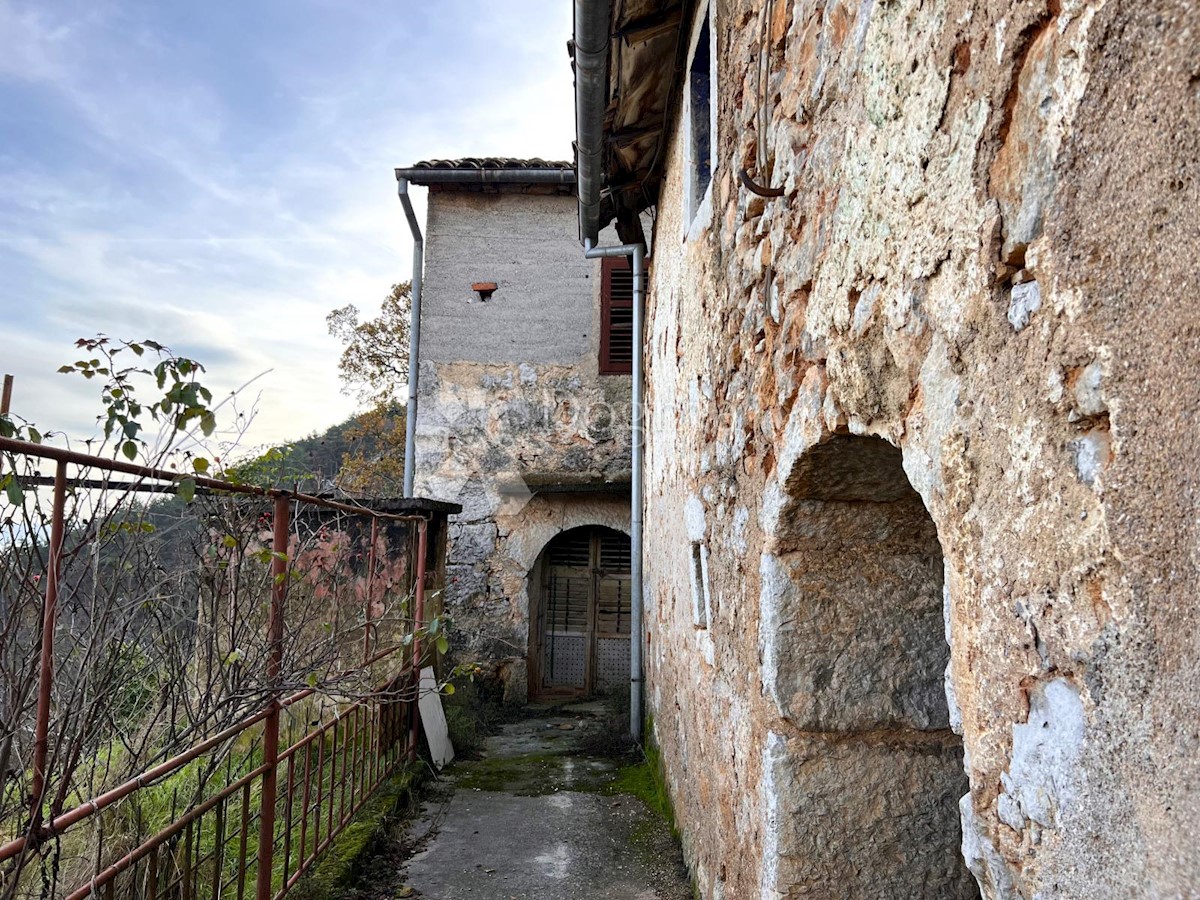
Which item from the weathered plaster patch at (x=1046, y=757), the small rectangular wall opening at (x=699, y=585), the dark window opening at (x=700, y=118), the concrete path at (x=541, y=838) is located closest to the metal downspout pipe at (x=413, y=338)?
the concrete path at (x=541, y=838)

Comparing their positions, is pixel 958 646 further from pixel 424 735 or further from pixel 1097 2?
pixel 424 735

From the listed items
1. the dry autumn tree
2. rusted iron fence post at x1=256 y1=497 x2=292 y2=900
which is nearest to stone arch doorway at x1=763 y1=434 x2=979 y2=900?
rusted iron fence post at x1=256 y1=497 x2=292 y2=900

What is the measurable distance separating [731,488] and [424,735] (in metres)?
3.98

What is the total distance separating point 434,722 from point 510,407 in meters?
3.36

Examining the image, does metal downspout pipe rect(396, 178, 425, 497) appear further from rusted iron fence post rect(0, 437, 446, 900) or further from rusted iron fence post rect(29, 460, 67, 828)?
rusted iron fence post rect(29, 460, 67, 828)

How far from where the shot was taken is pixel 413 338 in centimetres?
852

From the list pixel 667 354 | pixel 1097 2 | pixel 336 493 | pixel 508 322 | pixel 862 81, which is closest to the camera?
pixel 1097 2

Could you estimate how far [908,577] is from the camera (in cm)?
212

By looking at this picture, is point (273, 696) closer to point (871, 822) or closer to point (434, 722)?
point (871, 822)

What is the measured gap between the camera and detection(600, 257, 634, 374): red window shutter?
8367 mm

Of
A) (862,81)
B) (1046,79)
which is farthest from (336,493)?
(1046,79)

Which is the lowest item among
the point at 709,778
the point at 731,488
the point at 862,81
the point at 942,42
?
the point at 709,778

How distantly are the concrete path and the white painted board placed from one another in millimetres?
151

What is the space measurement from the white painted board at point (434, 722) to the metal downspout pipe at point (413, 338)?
8.47ft
